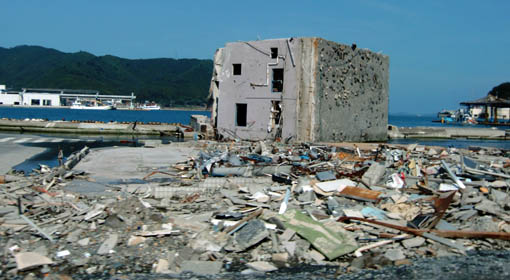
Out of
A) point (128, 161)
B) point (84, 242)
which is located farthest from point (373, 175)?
point (128, 161)

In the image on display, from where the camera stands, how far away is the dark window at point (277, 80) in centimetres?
2995

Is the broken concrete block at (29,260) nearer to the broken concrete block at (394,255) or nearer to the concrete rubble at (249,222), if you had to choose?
the concrete rubble at (249,222)

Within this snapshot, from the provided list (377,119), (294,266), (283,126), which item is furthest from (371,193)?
(377,119)

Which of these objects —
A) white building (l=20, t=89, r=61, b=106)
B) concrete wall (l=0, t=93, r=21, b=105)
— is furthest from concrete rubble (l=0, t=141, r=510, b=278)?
concrete wall (l=0, t=93, r=21, b=105)

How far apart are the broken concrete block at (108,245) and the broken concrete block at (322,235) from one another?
11.2 ft

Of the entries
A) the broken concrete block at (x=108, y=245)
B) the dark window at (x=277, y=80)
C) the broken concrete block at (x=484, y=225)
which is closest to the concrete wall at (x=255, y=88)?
the dark window at (x=277, y=80)

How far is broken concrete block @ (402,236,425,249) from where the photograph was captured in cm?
886

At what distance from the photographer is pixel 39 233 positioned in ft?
29.3

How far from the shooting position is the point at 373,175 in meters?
13.2

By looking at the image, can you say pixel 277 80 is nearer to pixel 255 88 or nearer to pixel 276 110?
pixel 255 88

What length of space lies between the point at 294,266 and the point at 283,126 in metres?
21.5

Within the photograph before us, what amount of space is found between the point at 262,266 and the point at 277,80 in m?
22.8

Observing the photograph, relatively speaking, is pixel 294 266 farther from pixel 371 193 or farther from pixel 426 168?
pixel 426 168

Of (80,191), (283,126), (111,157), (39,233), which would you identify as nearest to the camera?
(39,233)
